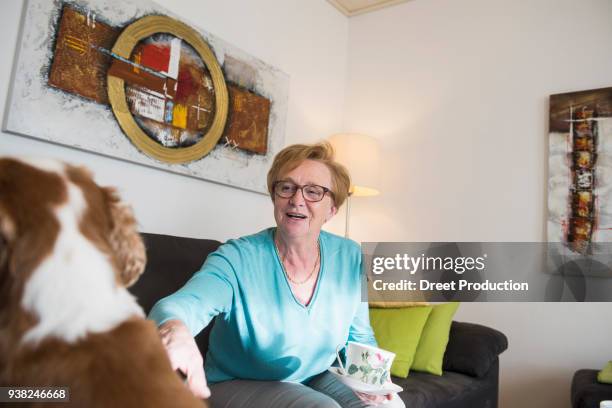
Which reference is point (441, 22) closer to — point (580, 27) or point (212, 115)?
point (580, 27)

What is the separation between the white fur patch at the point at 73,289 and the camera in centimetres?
57

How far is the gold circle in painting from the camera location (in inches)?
93.0

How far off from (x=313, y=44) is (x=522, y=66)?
4.64ft

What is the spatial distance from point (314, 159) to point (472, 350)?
1.35 m

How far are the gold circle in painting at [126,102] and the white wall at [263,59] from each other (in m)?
0.10

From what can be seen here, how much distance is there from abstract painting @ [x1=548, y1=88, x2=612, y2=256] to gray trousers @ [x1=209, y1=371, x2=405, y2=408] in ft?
6.21

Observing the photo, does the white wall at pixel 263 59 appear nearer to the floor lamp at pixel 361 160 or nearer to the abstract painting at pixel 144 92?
the abstract painting at pixel 144 92

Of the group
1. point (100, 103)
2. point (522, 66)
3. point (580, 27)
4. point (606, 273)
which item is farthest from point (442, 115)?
point (100, 103)

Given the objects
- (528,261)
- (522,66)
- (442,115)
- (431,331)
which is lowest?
(431,331)

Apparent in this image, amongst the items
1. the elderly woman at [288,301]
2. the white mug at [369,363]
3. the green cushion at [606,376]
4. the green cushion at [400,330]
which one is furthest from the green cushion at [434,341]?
the white mug at [369,363]

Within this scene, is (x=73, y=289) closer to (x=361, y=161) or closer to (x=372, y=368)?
(x=372, y=368)

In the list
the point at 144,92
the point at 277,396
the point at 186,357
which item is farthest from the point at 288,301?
the point at 144,92

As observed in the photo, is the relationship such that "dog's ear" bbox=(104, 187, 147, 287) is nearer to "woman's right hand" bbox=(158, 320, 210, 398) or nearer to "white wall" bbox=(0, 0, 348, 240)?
"woman's right hand" bbox=(158, 320, 210, 398)

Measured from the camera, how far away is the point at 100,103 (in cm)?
229
